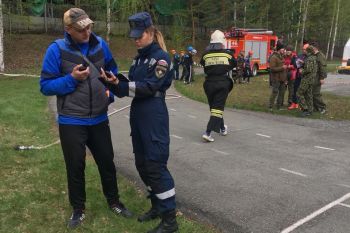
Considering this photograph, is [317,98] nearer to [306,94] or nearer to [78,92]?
[306,94]

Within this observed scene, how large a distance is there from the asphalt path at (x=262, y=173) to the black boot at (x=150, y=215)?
0.49 metres

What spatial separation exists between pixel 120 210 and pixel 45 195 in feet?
3.60

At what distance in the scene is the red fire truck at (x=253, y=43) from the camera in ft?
86.3

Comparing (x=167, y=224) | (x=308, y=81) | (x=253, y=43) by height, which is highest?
(x=253, y=43)

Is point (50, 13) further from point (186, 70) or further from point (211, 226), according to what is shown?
point (211, 226)

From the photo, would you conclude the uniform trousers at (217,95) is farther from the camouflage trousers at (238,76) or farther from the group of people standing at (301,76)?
the camouflage trousers at (238,76)

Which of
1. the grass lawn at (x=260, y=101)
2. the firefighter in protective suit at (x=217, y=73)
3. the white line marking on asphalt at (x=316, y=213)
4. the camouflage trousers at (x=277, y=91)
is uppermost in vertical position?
the firefighter in protective suit at (x=217, y=73)

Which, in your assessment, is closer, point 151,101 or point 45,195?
point 151,101

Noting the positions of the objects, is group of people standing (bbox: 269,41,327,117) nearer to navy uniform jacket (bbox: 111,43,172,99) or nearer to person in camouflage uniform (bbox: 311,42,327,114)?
person in camouflage uniform (bbox: 311,42,327,114)

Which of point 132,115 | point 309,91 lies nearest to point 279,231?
point 132,115

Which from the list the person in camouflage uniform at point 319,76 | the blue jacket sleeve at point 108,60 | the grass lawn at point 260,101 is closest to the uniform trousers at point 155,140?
the blue jacket sleeve at point 108,60

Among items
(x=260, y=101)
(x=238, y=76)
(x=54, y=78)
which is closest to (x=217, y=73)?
(x=54, y=78)

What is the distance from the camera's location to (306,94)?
11203 mm

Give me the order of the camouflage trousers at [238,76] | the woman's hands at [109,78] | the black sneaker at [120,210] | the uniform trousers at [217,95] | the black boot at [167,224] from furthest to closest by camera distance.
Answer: the camouflage trousers at [238,76] < the uniform trousers at [217,95] < the black sneaker at [120,210] < the black boot at [167,224] < the woman's hands at [109,78]
